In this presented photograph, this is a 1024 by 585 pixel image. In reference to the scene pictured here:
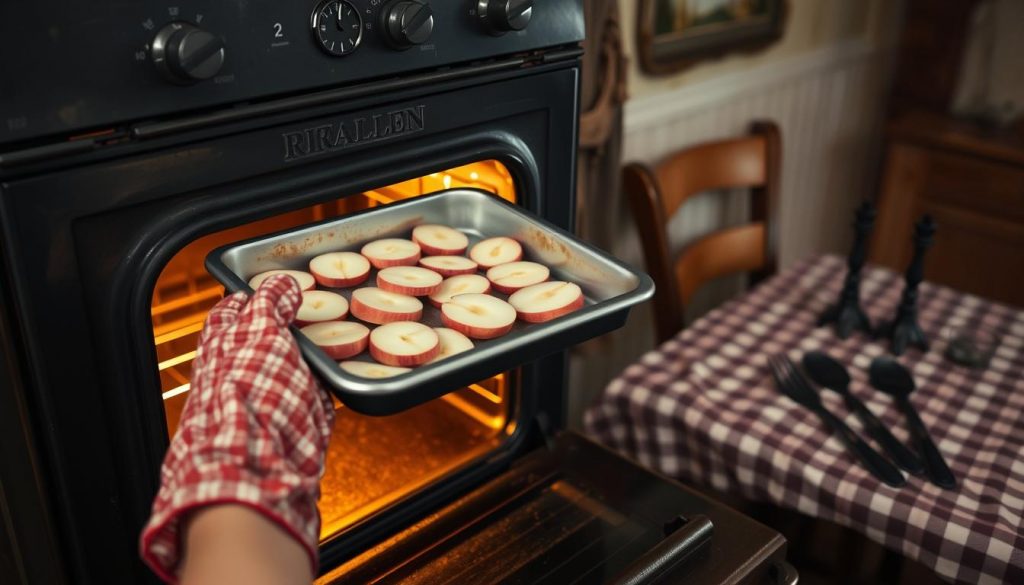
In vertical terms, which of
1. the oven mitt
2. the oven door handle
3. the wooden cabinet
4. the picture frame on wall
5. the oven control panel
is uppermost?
the oven control panel

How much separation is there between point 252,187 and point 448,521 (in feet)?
1.37

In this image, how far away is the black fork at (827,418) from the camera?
3.50ft

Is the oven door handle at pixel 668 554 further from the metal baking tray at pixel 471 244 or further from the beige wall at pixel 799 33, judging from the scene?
the beige wall at pixel 799 33

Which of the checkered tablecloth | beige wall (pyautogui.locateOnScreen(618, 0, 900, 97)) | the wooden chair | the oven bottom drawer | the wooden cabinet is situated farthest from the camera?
the wooden cabinet

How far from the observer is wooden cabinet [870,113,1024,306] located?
213 centimetres

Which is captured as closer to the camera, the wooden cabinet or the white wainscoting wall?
the white wainscoting wall

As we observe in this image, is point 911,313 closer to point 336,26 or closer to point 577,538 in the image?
point 577,538

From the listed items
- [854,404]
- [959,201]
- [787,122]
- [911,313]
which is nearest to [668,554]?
[854,404]

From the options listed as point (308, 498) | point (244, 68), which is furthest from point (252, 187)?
point (308, 498)

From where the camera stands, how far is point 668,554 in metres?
0.83

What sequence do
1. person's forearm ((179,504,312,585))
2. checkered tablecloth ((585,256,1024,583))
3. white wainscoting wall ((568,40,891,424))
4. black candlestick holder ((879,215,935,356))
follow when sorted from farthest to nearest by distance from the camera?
white wainscoting wall ((568,40,891,424))
black candlestick holder ((879,215,935,356))
checkered tablecloth ((585,256,1024,583))
person's forearm ((179,504,312,585))

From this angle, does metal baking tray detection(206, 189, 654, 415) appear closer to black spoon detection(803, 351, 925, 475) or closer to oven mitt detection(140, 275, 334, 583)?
oven mitt detection(140, 275, 334, 583)

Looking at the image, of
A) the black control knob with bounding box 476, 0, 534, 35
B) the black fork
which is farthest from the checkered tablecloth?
the black control knob with bounding box 476, 0, 534, 35

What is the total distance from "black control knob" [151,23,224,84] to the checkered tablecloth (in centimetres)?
81
